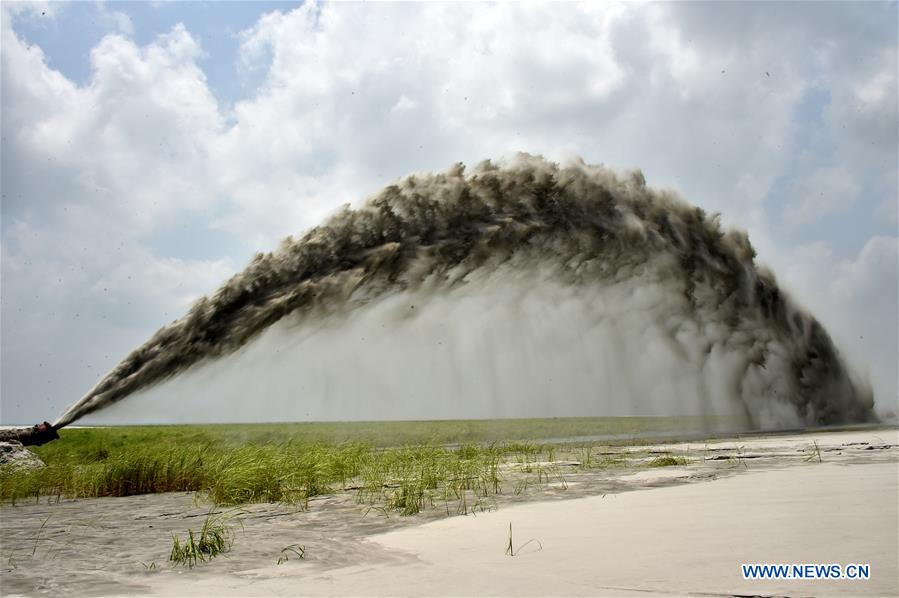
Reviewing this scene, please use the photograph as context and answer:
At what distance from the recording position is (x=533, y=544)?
5.99 m

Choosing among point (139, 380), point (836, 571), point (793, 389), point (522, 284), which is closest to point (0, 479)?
point (139, 380)

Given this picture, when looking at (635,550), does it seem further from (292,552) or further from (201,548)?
(201,548)

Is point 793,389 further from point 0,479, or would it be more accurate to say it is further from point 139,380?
point 0,479

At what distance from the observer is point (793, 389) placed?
2948 centimetres

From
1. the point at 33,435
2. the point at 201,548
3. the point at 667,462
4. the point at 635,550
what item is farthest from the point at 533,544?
the point at 33,435

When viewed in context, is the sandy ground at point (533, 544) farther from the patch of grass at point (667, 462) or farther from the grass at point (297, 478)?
the patch of grass at point (667, 462)

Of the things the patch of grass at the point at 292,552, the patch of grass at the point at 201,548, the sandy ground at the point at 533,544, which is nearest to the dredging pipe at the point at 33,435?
the sandy ground at the point at 533,544

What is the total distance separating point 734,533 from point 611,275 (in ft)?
74.6

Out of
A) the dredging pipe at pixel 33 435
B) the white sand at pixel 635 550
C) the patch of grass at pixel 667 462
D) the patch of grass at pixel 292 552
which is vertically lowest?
the patch of grass at pixel 667 462

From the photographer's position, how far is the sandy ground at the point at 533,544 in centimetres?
459

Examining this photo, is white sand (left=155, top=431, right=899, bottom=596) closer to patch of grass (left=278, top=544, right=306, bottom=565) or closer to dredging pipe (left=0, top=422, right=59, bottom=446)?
patch of grass (left=278, top=544, right=306, bottom=565)

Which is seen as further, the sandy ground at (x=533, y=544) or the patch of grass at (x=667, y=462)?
the patch of grass at (x=667, y=462)

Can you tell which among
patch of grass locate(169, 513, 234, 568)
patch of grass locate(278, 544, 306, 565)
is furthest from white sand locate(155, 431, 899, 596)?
patch of grass locate(169, 513, 234, 568)

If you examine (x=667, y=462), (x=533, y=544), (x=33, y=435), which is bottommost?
(x=667, y=462)
